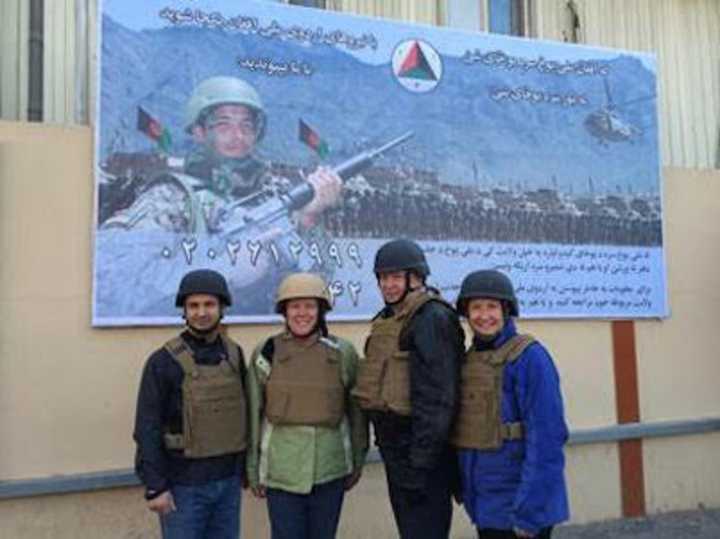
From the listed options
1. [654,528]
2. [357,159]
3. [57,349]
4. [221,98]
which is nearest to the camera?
[57,349]

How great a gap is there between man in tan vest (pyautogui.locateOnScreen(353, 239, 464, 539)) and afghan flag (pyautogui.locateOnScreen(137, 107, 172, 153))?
1.91 m

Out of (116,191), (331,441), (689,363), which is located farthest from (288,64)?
(689,363)

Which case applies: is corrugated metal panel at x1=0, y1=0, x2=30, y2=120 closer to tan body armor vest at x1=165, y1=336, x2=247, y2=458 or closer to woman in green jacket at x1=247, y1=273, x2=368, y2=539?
tan body armor vest at x1=165, y1=336, x2=247, y2=458

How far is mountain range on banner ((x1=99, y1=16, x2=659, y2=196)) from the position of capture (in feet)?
16.9

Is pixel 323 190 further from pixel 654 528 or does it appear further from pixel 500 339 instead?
pixel 654 528

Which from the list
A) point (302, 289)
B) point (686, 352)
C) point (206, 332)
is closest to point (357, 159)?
point (302, 289)

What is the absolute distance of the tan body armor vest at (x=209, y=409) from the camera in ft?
12.4

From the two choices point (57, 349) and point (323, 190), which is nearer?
point (57, 349)

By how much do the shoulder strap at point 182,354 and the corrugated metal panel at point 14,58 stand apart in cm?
210

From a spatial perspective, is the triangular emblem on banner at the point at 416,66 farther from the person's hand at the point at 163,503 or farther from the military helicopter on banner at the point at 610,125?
the person's hand at the point at 163,503

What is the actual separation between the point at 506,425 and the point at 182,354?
54.9 inches

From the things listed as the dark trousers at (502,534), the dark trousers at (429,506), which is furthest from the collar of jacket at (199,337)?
the dark trousers at (502,534)

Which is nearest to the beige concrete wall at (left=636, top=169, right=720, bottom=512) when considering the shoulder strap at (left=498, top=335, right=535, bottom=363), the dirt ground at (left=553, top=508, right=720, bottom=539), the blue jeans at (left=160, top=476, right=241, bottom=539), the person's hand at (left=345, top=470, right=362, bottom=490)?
the dirt ground at (left=553, top=508, right=720, bottom=539)

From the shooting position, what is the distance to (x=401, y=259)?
376 centimetres
